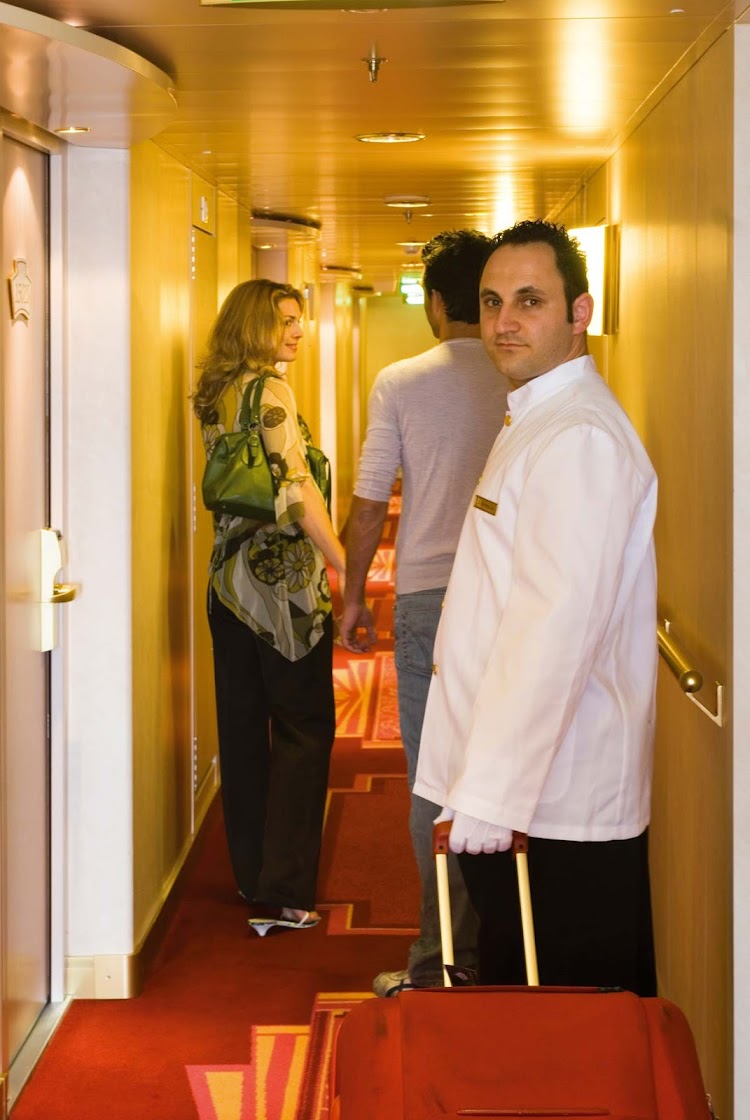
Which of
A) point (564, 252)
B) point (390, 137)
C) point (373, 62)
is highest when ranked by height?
point (390, 137)

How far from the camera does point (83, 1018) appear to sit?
12.6 ft

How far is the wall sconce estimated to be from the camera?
442cm

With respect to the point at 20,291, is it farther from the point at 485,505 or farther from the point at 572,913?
the point at 572,913

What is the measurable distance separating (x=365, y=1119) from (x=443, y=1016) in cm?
17

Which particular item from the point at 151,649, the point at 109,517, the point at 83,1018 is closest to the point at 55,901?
the point at 83,1018

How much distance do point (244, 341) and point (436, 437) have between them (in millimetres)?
975

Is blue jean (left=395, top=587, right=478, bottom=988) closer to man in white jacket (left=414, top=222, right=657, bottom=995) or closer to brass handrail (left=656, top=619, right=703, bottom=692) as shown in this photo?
brass handrail (left=656, top=619, right=703, bottom=692)

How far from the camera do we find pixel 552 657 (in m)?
2.32

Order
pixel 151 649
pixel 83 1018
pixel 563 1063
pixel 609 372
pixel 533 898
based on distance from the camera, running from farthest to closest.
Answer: pixel 609 372
pixel 151 649
pixel 83 1018
pixel 533 898
pixel 563 1063

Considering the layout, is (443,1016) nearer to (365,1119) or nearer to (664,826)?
(365,1119)

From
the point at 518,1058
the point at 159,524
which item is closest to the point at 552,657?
the point at 518,1058

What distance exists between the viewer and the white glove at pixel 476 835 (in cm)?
236

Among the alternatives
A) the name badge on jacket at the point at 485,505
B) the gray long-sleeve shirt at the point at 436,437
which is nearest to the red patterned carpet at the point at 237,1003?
the gray long-sleeve shirt at the point at 436,437

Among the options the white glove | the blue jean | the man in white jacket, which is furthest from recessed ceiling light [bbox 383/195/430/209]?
the white glove
